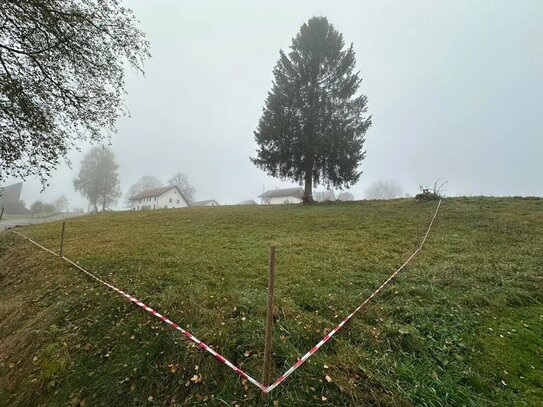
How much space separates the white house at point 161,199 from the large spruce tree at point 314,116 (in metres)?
37.4

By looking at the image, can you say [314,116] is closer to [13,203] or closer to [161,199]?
[161,199]

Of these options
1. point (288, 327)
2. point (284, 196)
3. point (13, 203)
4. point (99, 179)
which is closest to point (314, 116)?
point (288, 327)

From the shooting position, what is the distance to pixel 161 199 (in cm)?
5334

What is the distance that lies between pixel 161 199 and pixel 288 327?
54.3m

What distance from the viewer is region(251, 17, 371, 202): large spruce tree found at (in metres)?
18.7

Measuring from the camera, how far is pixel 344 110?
62.7ft

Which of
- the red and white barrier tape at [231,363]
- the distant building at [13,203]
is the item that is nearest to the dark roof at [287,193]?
the red and white barrier tape at [231,363]

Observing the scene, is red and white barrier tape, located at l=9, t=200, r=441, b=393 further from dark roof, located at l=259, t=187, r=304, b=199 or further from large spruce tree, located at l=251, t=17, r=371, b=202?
dark roof, located at l=259, t=187, r=304, b=199

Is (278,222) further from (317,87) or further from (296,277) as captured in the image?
(317,87)

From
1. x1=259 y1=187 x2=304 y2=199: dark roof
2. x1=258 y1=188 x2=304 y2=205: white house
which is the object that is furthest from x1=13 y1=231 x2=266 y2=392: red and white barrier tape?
x1=259 y1=187 x2=304 y2=199: dark roof

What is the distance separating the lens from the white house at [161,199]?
2094 inches

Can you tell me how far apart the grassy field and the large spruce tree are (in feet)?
38.0

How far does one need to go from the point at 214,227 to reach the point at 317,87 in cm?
1333

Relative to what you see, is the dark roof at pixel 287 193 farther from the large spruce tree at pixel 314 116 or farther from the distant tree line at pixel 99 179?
the large spruce tree at pixel 314 116
